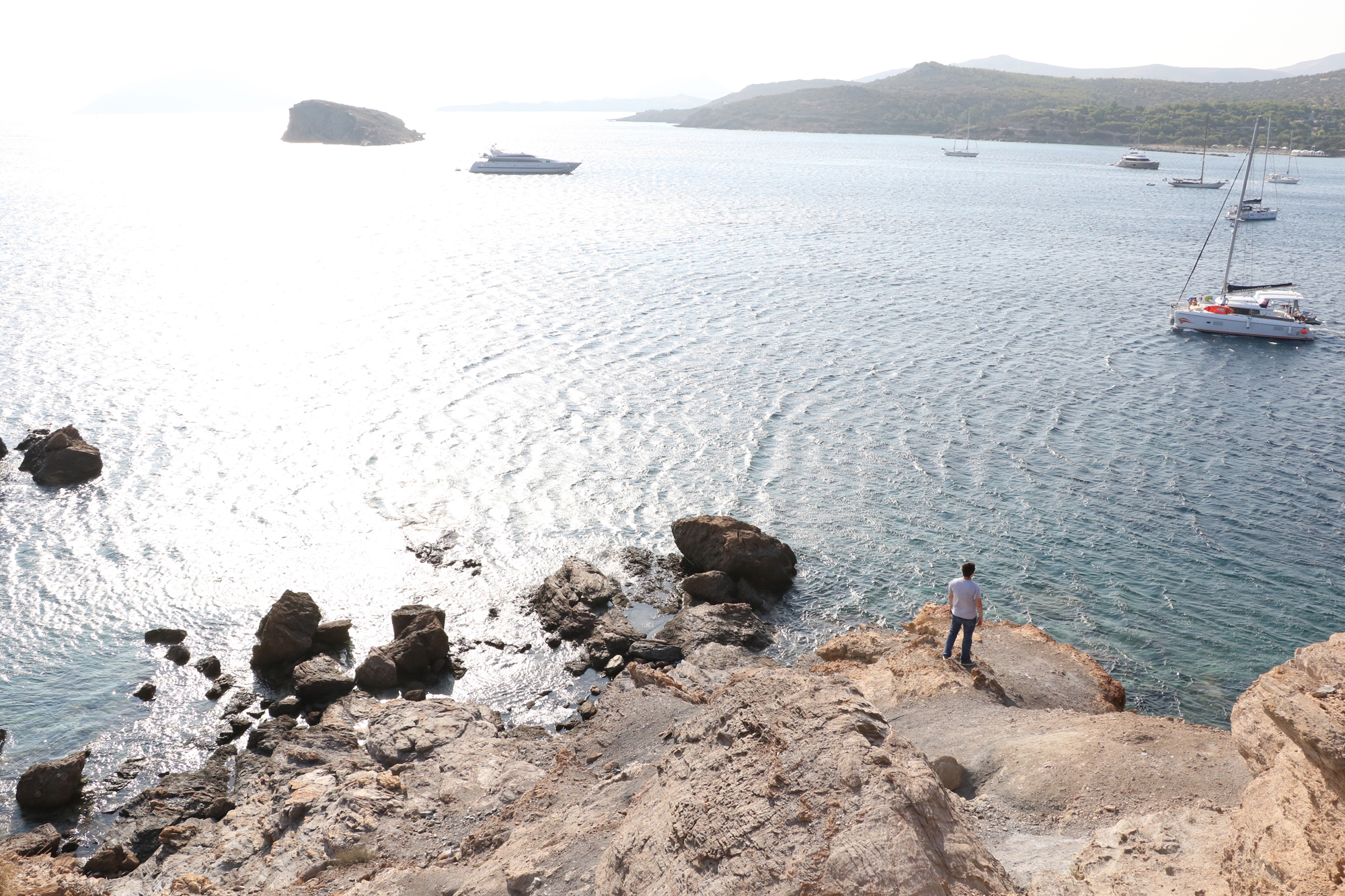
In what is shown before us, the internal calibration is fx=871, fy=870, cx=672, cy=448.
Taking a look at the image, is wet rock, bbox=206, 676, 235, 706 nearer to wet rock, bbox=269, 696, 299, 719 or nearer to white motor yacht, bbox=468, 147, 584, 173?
wet rock, bbox=269, 696, 299, 719

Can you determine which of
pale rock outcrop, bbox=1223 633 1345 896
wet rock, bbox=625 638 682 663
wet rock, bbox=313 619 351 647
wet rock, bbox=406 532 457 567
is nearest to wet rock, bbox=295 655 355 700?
wet rock, bbox=313 619 351 647

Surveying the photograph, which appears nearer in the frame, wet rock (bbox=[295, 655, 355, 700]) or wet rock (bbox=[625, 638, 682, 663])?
wet rock (bbox=[295, 655, 355, 700])

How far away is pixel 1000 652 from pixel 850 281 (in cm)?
4872

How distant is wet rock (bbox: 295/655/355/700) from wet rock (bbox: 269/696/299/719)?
28cm

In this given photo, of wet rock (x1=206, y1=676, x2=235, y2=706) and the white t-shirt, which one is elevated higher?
the white t-shirt

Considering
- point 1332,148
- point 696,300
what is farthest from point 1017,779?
point 1332,148

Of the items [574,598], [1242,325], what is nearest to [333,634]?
[574,598]

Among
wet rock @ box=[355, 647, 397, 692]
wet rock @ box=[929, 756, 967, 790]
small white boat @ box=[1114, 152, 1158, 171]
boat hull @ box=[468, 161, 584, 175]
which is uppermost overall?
small white boat @ box=[1114, 152, 1158, 171]

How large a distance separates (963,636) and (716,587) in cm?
822

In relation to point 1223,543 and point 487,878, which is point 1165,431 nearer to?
point 1223,543

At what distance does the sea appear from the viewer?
24.3m

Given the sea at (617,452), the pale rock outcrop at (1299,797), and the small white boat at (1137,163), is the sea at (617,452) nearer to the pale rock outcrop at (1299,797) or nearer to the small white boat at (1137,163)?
the pale rock outcrop at (1299,797)

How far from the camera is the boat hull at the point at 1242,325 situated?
51594 millimetres

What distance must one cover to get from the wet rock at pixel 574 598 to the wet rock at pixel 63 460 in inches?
754
